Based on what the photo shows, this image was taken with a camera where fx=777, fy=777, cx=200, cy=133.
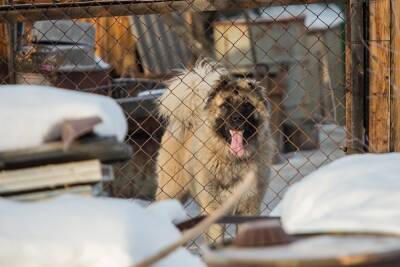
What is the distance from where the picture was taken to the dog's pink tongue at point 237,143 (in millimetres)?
6094

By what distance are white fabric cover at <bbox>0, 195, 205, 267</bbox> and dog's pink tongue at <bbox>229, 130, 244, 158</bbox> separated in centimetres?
433

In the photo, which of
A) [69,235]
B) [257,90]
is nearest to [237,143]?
[257,90]

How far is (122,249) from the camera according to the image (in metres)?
1.68

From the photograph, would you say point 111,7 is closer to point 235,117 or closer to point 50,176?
point 235,117

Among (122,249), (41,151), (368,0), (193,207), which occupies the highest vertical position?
(368,0)

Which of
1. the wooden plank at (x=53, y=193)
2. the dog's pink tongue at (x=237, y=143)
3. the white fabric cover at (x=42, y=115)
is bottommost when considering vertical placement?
→ the dog's pink tongue at (x=237, y=143)

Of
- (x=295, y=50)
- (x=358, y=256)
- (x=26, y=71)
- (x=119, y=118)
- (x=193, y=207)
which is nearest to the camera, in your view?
(x=358, y=256)

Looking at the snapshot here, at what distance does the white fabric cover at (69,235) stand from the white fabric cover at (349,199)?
1.42ft

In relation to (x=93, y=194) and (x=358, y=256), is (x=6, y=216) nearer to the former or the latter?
(x=93, y=194)

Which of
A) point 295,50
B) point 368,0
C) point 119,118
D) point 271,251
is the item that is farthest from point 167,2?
point 295,50

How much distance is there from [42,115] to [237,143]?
14.3 ft

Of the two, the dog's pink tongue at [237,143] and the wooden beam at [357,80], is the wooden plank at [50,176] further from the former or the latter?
the dog's pink tongue at [237,143]

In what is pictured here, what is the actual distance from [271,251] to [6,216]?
642 millimetres

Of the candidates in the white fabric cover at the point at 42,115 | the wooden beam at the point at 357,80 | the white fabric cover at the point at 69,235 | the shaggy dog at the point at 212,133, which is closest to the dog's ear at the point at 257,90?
the shaggy dog at the point at 212,133
